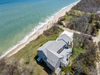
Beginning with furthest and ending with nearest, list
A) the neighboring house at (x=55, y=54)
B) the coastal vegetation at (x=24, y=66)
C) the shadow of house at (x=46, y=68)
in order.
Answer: the shadow of house at (x=46, y=68) < the neighboring house at (x=55, y=54) < the coastal vegetation at (x=24, y=66)

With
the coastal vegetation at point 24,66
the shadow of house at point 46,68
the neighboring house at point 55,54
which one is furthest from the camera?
the shadow of house at point 46,68

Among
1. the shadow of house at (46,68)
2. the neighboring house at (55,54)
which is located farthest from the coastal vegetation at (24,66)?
the neighboring house at (55,54)

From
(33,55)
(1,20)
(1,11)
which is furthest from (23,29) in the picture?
(1,11)

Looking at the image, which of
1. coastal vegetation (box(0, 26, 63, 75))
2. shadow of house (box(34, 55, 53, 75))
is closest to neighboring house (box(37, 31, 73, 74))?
shadow of house (box(34, 55, 53, 75))

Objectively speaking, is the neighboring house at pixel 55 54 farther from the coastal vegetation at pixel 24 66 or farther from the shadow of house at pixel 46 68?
the coastal vegetation at pixel 24 66

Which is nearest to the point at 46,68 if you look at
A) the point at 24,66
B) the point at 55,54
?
the point at 55,54

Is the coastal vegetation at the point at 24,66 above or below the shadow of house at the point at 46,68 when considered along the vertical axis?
above

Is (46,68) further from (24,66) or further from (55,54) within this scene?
(24,66)

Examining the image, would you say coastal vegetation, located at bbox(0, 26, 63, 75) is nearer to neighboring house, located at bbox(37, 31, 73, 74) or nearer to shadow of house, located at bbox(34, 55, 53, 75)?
shadow of house, located at bbox(34, 55, 53, 75)

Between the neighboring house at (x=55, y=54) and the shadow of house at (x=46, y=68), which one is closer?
the neighboring house at (x=55, y=54)

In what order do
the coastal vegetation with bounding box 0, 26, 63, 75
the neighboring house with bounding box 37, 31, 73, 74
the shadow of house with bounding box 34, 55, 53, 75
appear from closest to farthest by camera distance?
the coastal vegetation with bounding box 0, 26, 63, 75
the neighboring house with bounding box 37, 31, 73, 74
the shadow of house with bounding box 34, 55, 53, 75

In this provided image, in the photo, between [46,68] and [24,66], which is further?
[24,66]
